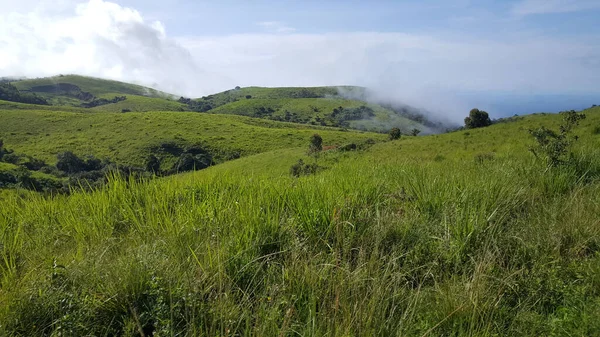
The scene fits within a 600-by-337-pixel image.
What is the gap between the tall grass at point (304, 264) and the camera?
276 cm

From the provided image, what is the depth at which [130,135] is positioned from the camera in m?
107

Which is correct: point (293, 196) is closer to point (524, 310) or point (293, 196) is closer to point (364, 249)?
point (364, 249)

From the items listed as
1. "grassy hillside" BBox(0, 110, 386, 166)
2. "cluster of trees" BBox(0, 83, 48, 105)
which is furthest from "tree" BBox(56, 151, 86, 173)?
"cluster of trees" BBox(0, 83, 48, 105)

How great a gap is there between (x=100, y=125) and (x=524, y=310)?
12801 cm

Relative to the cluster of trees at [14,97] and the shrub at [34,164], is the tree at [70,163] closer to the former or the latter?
the shrub at [34,164]

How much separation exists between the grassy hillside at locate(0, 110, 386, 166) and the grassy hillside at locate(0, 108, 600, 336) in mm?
85580

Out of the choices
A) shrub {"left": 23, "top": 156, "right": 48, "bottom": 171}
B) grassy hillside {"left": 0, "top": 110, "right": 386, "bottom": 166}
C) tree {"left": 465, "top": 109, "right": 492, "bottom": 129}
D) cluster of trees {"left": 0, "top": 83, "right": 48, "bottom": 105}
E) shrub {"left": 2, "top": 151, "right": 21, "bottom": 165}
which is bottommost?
shrub {"left": 23, "top": 156, "right": 48, "bottom": 171}

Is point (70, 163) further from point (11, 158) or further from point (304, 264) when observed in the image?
point (304, 264)

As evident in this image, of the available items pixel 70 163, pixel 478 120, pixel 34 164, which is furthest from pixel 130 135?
pixel 478 120

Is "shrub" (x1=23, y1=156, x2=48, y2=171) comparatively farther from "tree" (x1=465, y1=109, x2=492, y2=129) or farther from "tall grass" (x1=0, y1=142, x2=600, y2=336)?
"tall grass" (x1=0, y1=142, x2=600, y2=336)

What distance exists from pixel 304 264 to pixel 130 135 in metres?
114

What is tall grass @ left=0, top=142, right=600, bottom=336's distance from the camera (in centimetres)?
276

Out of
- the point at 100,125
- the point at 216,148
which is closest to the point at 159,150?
the point at 216,148

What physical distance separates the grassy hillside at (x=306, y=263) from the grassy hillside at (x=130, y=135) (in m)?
85.6
